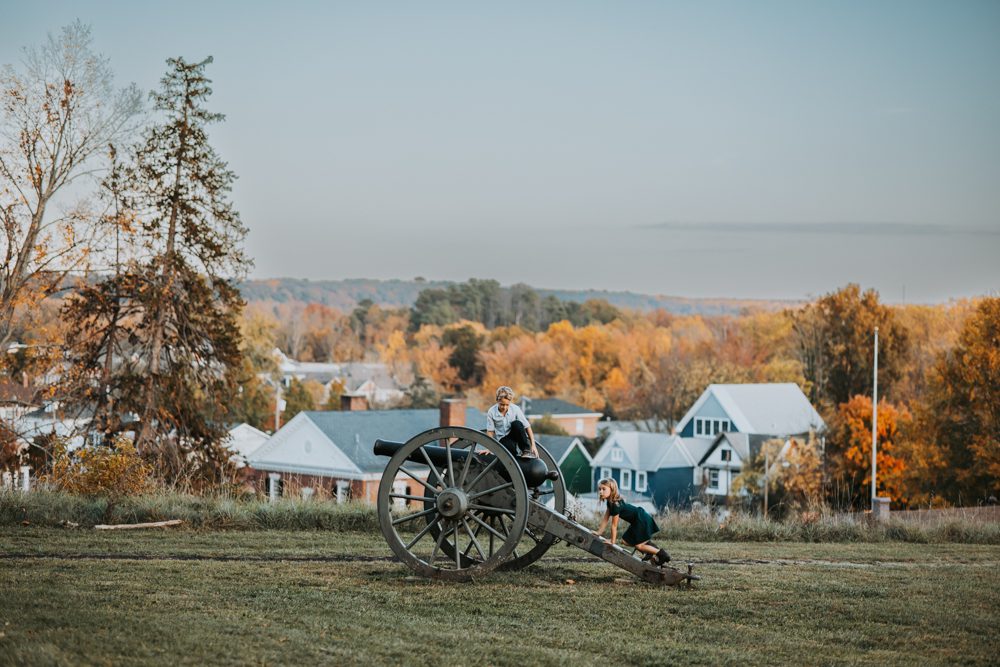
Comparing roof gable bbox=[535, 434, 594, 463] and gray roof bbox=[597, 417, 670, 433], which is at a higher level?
gray roof bbox=[597, 417, 670, 433]

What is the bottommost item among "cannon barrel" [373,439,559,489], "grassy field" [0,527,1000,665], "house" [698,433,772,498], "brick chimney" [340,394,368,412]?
"house" [698,433,772,498]

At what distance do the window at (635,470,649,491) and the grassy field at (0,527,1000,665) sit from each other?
46.3 m

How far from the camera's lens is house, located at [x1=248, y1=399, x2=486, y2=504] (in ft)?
143

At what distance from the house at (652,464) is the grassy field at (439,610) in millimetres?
45921

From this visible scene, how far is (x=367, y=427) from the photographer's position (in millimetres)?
46906

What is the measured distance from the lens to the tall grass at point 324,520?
13.4m

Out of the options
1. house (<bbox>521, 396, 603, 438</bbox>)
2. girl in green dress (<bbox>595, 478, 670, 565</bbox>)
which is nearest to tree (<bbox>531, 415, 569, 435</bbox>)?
house (<bbox>521, 396, 603, 438</bbox>)

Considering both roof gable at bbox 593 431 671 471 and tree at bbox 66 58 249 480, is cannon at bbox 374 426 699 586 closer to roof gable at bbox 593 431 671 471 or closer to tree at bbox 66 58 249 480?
tree at bbox 66 58 249 480

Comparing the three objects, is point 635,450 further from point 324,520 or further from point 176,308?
point 324,520

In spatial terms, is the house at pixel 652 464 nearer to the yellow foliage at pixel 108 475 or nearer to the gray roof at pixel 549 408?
the gray roof at pixel 549 408

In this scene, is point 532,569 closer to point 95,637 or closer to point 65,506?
point 95,637

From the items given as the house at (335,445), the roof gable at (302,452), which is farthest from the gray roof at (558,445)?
the roof gable at (302,452)

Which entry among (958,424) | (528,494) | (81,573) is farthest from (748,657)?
(958,424)

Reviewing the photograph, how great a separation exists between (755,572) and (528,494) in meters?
2.81
